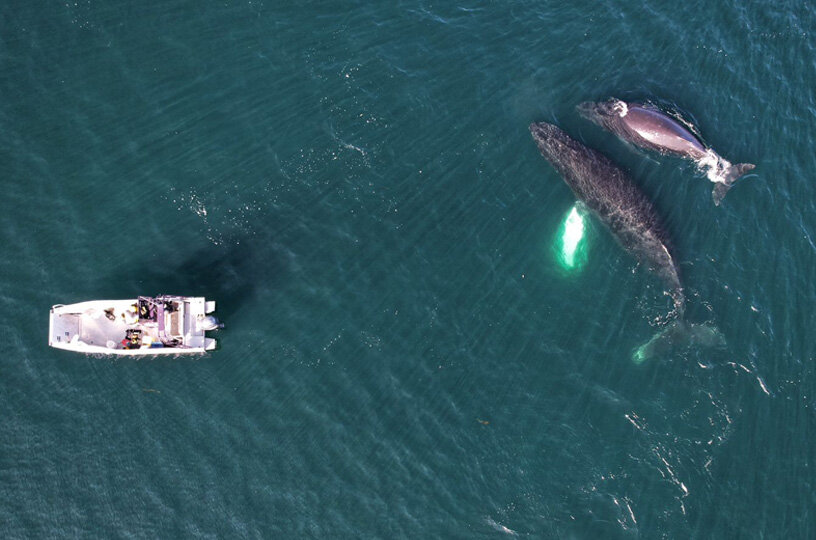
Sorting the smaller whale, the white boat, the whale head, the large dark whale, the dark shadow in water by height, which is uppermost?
the whale head

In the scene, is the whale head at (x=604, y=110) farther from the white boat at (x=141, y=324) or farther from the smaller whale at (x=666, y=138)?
the white boat at (x=141, y=324)

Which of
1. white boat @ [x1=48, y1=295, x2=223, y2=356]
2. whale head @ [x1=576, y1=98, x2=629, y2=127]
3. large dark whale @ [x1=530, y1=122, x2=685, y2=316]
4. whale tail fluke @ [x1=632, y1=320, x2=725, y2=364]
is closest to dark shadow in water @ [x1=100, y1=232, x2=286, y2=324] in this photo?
white boat @ [x1=48, y1=295, x2=223, y2=356]

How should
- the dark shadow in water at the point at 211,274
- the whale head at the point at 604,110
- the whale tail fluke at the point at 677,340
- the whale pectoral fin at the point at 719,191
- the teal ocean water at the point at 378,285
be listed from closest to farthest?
1. the teal ocean water at the point at 378,285
2. the dark shadow in water at the point at 211,274
3. the whale tail fluke at the point at 677,340
4. the whale pectoral fin at the point at 719,191
5. the whale head at the point at 604,110

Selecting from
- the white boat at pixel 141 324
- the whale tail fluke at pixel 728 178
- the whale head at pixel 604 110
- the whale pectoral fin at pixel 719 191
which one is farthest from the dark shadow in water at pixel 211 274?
the whale tail fluke at pixel 728 178

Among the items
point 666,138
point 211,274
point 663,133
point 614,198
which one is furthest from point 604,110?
point 211,274

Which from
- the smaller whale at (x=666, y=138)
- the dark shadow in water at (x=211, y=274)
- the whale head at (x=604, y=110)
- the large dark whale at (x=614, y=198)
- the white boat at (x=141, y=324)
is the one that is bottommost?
the white boat at (x=141, y=324)

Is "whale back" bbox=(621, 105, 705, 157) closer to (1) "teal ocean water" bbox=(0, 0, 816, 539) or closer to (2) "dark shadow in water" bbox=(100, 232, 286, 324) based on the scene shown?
(1) "teal ocean water" bbox=(0, 0, 816, 539)

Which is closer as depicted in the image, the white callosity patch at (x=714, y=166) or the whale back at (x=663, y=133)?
the white callosity patch at (x=714, y=166)
